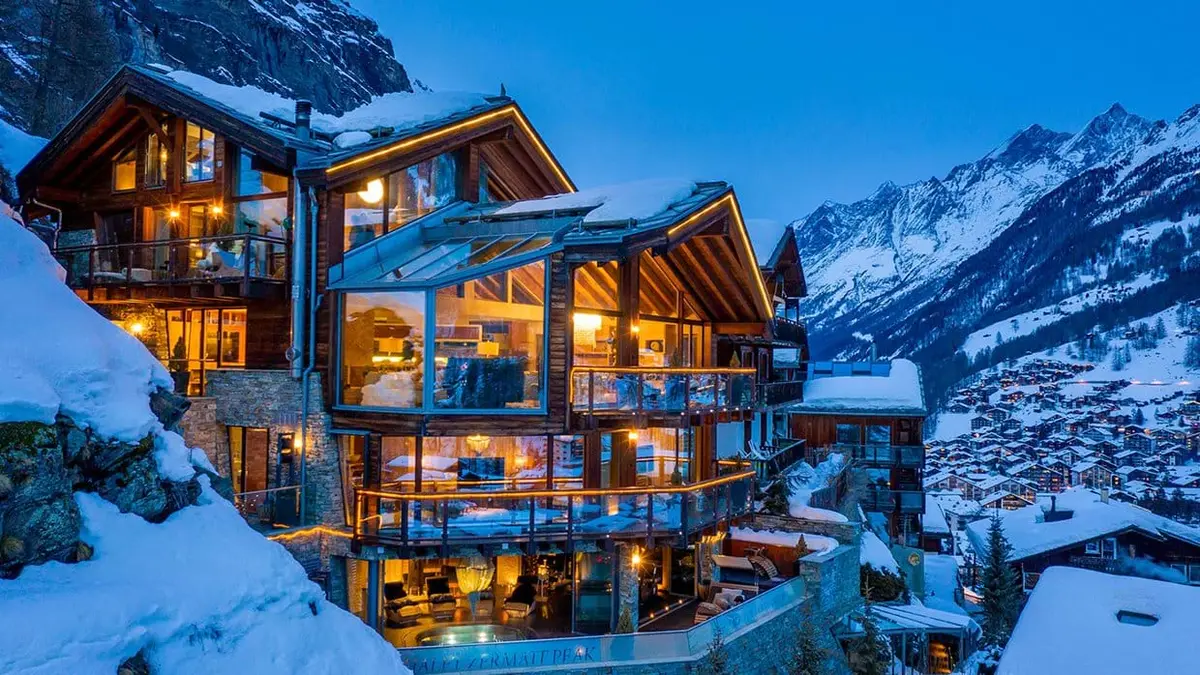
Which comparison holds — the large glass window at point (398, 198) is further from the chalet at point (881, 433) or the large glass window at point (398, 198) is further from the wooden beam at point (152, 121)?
the chalet at point (881, 433)

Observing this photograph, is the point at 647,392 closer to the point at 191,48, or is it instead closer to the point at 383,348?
the point at 383,348

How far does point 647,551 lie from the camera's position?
17094 millimetres

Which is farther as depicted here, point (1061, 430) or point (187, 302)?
point (1061, 430)

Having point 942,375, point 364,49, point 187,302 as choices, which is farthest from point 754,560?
point 942,375

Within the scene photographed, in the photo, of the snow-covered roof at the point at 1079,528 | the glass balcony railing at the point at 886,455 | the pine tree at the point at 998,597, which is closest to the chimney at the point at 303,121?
the pine tree at the point at 998,597

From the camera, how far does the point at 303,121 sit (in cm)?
1631

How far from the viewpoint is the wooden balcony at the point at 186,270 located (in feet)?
49.6

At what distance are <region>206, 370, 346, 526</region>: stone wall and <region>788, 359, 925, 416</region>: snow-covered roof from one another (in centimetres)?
2494

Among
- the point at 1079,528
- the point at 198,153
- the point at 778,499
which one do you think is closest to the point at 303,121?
the point at 198,153

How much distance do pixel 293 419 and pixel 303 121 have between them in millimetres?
5896

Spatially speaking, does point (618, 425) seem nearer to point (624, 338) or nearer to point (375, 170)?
point (624, 338)

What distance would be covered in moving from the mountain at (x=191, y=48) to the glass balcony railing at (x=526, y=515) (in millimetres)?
20260

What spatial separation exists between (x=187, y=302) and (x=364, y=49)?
5289cm

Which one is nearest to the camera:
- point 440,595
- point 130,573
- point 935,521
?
point 130,573
